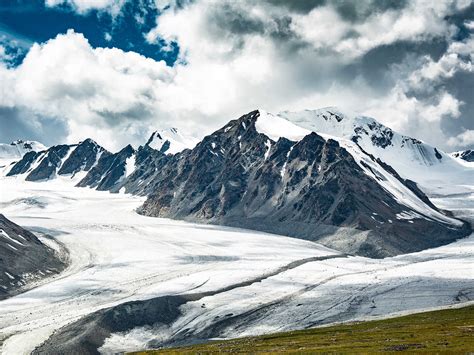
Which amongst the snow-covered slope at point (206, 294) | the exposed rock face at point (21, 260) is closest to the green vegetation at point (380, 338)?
the snow-covered slope at point (206, 294)

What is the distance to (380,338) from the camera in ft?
202

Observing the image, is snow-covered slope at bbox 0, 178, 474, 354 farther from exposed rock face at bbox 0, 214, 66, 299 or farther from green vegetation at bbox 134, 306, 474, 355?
green vegetation at bbox 134, 306, 474, 355

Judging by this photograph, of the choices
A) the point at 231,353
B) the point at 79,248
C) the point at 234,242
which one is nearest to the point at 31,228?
the point at 79,248

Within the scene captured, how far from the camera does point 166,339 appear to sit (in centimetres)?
8319

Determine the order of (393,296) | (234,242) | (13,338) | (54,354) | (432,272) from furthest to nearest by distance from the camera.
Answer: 1. (234,242)
2. (432,272)
3. (393,296)
4. (13,338)
5. (54,354)

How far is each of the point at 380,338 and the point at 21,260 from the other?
95.7m

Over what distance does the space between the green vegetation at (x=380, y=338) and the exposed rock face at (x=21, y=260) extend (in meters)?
59.8

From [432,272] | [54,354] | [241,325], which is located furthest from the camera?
[432,272]

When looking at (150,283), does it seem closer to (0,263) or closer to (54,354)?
(0,263)

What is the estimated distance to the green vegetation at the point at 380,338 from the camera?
5266 cm

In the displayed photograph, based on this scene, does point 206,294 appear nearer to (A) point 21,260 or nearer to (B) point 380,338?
(A) point 21,260

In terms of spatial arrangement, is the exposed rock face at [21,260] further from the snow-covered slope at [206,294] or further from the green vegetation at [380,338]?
the green vegetation at [380,338]

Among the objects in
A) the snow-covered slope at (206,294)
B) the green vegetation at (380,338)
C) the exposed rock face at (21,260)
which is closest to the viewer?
the green vegetation at (380,338)

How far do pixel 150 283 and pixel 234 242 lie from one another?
234 feet
